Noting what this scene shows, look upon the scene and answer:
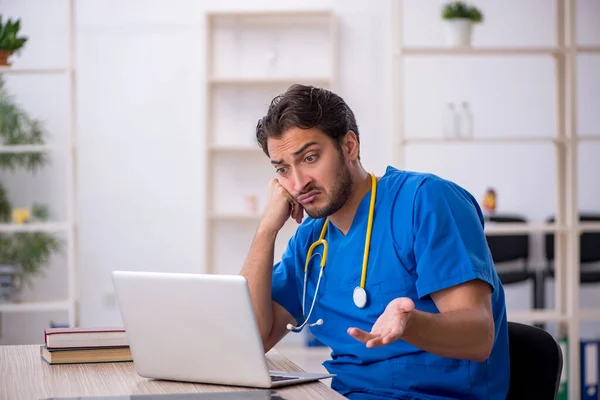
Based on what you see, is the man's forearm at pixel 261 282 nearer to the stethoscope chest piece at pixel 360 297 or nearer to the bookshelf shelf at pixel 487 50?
the stethoscope chest piece at pixel 360 297

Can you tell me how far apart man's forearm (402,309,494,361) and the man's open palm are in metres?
0.09

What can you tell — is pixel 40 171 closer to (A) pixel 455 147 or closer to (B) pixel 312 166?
(A) pixel 455 147

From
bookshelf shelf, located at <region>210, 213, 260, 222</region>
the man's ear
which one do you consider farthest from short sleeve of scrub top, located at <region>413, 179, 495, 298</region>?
bookshelf shelf, located at <region>210, 213, 260, 222</region>

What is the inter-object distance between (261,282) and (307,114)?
14.4 inches

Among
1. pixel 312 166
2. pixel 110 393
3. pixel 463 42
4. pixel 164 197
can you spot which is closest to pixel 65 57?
pixel 164 197

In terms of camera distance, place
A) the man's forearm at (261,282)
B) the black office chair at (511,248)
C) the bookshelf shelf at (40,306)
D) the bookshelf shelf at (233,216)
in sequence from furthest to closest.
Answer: the black office chair at (511,248), the bookshelf shelf at (233,216), the bookshelf shelf at (40,306), the man's forearm at (261,282)

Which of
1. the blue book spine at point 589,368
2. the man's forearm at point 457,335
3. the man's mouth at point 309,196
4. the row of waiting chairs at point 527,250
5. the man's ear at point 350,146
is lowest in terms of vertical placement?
the blue book spine at point 589,368

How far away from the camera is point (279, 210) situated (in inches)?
72.4

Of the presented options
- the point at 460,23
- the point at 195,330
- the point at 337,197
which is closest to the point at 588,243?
the point at 460,23

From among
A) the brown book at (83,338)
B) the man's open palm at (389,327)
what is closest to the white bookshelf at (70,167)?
the brown book at (83,338)

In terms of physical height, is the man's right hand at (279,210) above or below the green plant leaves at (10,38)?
below

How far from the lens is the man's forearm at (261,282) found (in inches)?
67.7

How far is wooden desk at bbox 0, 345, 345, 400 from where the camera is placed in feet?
4.27

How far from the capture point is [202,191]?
505 centimetres
